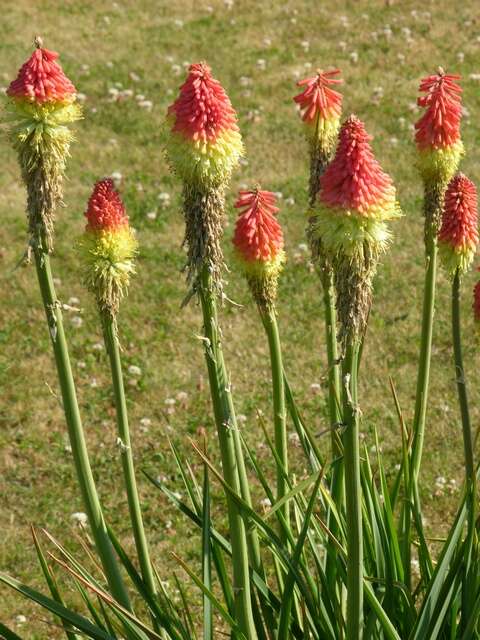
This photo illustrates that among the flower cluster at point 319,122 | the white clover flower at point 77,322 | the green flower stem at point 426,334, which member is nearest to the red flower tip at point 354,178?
the flower cluster at point 319,122

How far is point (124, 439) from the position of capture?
3.42 meters

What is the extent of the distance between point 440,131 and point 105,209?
1.43 metres

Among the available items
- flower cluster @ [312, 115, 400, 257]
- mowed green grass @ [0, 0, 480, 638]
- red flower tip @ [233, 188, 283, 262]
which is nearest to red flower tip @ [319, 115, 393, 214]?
flower cluster @ [312, 115, 400, 257]

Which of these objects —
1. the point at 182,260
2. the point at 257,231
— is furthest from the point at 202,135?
the point at 182,260

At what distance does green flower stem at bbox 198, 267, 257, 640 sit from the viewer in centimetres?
288

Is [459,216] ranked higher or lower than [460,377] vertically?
higher

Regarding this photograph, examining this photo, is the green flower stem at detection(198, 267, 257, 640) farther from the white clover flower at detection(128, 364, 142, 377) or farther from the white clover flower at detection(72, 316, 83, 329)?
the white clover flower at detection(72, 316, 83, 329)

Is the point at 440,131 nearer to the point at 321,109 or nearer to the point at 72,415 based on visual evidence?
the point at 321,109

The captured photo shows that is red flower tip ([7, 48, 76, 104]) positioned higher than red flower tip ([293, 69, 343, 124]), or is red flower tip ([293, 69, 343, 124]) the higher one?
red flower tip ([293, 69, 343, 124])

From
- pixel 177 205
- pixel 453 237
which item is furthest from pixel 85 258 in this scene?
pixel 177 205

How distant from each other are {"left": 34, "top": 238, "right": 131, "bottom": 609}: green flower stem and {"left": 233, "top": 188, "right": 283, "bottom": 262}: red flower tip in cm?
70

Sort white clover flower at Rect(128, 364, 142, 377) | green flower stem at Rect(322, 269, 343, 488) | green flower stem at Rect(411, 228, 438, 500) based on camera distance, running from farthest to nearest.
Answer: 1. white clover flower at Rect(128, 364, 142, 377)
2. green flower stem at Rect(411, 228, 438, 500)
3. green flower stem at Rect(322, 269, 343, 488)

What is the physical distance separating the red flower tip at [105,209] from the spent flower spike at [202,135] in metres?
0.40

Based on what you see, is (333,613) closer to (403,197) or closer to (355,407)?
(355,407)
